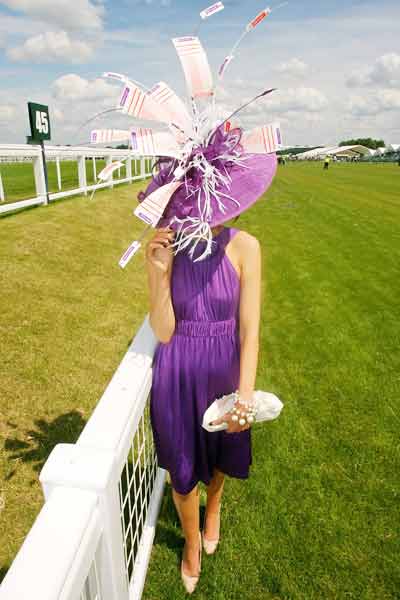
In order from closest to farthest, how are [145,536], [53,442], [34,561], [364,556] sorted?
[34,561], [145,536], [364,556], [53,442]

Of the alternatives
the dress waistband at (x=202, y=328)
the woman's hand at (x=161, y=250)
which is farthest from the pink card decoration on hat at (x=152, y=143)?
the dress waistband at (x=202, y=328)

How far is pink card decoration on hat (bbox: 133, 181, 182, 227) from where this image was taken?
1147 millimetres

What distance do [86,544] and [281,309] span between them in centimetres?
467

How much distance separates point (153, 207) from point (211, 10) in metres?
0.61

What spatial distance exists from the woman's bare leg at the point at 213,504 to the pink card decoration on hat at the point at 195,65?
171 cm

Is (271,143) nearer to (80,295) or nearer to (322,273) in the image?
(80,295)

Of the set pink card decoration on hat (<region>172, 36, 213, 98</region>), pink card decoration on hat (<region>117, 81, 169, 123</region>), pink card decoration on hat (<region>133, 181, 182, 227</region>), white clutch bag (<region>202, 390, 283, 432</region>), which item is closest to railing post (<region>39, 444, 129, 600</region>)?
white clutch bag (<region>202, 390, 283, 432</region>)

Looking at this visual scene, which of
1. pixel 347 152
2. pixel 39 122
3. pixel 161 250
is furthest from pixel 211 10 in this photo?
pixel 347 152

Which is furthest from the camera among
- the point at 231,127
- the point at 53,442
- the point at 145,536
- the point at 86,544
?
the point at 53,442

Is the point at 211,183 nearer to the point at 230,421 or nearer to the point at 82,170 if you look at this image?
the point at 230,421

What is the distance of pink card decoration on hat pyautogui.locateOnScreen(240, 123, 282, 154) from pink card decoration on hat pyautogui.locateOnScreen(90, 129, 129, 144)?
1.36 feet

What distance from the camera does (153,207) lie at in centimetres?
117

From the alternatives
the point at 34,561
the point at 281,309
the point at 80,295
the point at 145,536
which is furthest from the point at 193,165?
the point at 281,309

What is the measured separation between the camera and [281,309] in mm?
5277
